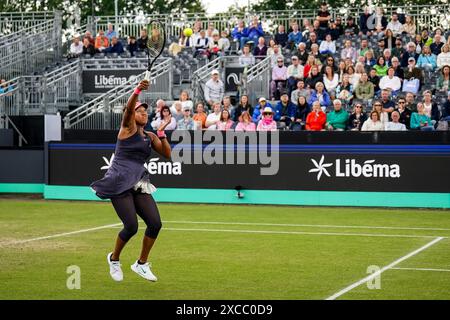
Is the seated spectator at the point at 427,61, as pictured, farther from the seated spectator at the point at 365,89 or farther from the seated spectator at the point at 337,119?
the seated spectator at the point at 337,119

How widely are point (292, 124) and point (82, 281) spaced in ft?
41.1

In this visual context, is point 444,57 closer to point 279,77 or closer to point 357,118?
point 357,118

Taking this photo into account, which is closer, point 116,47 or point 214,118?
point 214,118

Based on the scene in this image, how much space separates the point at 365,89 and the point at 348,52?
247cm

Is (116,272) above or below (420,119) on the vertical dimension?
below

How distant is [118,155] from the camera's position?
11508 mm

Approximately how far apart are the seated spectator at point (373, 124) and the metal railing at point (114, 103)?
7.15 metres

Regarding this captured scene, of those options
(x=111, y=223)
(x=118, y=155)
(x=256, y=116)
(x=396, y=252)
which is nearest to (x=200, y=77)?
(x=256, y=116)

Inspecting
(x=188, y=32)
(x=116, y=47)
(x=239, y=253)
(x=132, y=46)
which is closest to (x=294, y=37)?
(x=188, y=32)

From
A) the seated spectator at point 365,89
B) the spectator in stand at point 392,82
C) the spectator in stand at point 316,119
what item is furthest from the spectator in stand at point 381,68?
the spectator in stand at point 316,119

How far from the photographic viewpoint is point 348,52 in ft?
86.0

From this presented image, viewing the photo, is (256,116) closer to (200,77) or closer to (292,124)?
(292,124)
